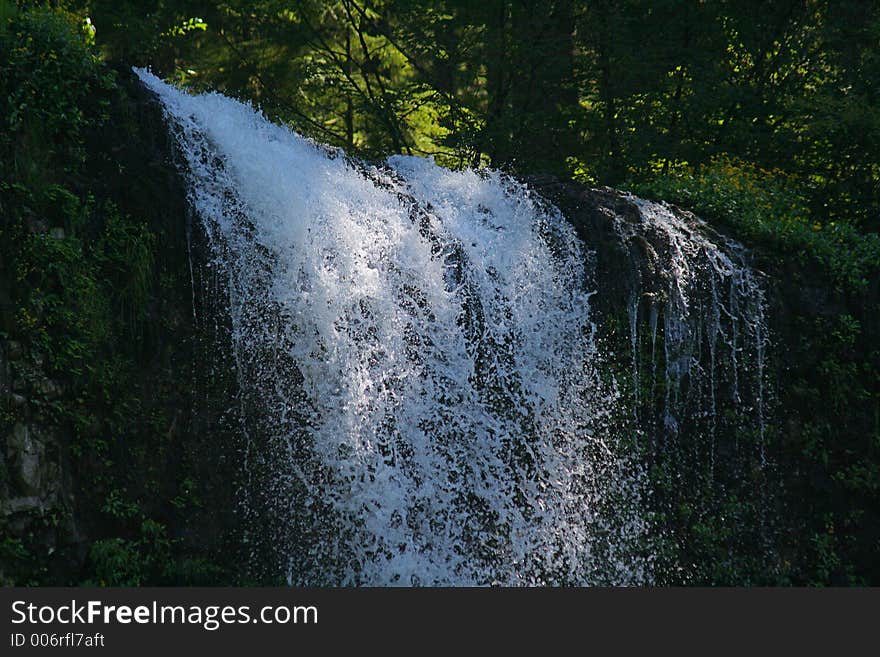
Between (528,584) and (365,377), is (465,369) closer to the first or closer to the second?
(365,377)

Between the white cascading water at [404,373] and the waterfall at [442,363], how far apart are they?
2 cm

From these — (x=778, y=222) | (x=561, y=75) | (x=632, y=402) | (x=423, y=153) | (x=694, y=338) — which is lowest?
(x=632, y=402)

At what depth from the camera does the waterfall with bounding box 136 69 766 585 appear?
6195 millimetres

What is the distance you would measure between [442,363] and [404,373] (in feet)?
1.05

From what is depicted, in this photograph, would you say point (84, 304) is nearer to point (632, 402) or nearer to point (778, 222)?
point (632, 402)

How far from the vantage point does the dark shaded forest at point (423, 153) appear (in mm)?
5691

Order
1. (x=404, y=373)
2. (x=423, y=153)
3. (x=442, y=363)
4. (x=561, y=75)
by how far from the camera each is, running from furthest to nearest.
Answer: (x=423, y=153) → (x=561, y=75) → (x=442, y=363) → (x=404, y=373)

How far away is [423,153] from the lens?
1366cm

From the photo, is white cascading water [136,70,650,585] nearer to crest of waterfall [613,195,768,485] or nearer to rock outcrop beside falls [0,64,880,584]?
rock outcrop beside falls [0,64,880,584]

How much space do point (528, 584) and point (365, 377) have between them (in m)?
1.94

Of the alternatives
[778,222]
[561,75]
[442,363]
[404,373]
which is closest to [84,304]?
[404,373]

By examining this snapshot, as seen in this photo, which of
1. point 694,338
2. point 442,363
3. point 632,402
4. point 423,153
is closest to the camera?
point 442,363

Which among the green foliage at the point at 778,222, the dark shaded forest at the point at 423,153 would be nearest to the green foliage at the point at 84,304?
the dark shaded forest at the point at 423,153

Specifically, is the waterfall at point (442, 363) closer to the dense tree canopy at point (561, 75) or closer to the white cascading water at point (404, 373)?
the white cascading water at point (404, 373)
